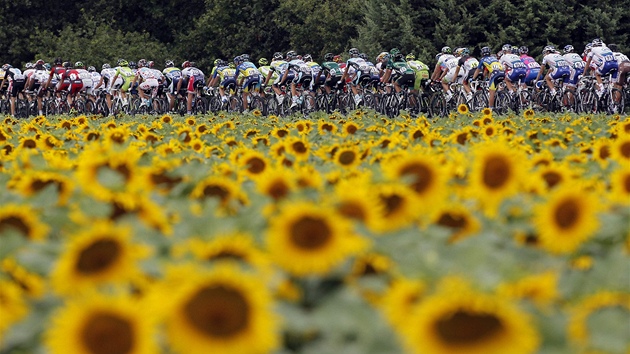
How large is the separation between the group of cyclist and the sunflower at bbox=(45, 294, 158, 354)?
1999 cm

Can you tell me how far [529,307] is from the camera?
1.69m

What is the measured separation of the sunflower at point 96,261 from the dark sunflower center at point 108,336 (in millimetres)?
259

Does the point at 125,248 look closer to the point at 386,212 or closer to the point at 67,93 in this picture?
the point at 386,212

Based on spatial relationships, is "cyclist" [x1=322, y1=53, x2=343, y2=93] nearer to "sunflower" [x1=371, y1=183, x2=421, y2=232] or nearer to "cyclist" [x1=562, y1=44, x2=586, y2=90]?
"cyclist" [x1=562, y1=44, x2=586, y2=90]

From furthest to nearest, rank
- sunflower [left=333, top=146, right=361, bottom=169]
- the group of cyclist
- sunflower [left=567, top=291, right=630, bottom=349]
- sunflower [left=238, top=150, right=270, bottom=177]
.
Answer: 1. the group of cyclist
2. sunflower [left=333, top=146, right=361, bottom=169]
3. sunflower [left=238, top=150, right=270, bottom=177]
4. sunflower [left=567, top=291, right=630, bottom=349]

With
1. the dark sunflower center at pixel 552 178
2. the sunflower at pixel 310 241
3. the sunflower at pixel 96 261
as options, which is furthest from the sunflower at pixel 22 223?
the dark sunflower center at pixel 552 178

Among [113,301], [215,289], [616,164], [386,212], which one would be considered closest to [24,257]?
[113,301]

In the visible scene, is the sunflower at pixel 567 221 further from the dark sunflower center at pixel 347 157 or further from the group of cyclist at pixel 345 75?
the group of cyclist at pixel 345 75

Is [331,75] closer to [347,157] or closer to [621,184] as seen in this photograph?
[347,157]

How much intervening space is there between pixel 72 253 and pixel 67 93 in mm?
26816

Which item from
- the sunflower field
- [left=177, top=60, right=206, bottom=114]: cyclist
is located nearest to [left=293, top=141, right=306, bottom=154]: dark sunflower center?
the sunflower field

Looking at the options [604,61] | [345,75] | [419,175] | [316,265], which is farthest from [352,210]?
[345,75]

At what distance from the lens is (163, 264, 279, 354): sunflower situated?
1.59m

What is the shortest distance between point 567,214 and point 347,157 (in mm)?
1783
